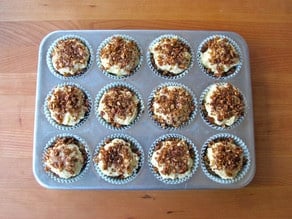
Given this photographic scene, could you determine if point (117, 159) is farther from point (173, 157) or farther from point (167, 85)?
point (167, 85)

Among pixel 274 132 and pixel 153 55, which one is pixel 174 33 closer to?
pixel 153 55

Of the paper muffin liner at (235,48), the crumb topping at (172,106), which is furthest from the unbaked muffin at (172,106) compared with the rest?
the paper muffin liner at (235,48)

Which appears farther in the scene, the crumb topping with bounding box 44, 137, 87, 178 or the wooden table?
the wooden table

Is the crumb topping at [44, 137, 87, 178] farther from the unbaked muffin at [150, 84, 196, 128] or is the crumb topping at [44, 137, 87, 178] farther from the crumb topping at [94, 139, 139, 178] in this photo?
the unbaked muffin at [150, 84, 196, 128]

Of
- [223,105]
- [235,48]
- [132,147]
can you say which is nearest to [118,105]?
[132,147]

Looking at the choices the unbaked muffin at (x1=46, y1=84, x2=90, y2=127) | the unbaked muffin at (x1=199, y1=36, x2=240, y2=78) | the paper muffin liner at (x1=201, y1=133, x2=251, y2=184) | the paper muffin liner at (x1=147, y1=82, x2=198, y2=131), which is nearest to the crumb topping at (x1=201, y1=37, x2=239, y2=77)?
the unbaked muffin at (x1=199, y1=36, x2=240, y2=78)

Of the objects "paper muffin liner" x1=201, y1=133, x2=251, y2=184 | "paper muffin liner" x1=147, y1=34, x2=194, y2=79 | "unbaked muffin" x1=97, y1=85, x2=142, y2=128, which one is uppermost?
"paper muffin liner" x1=147, y1=34, x2=194, y2=79
